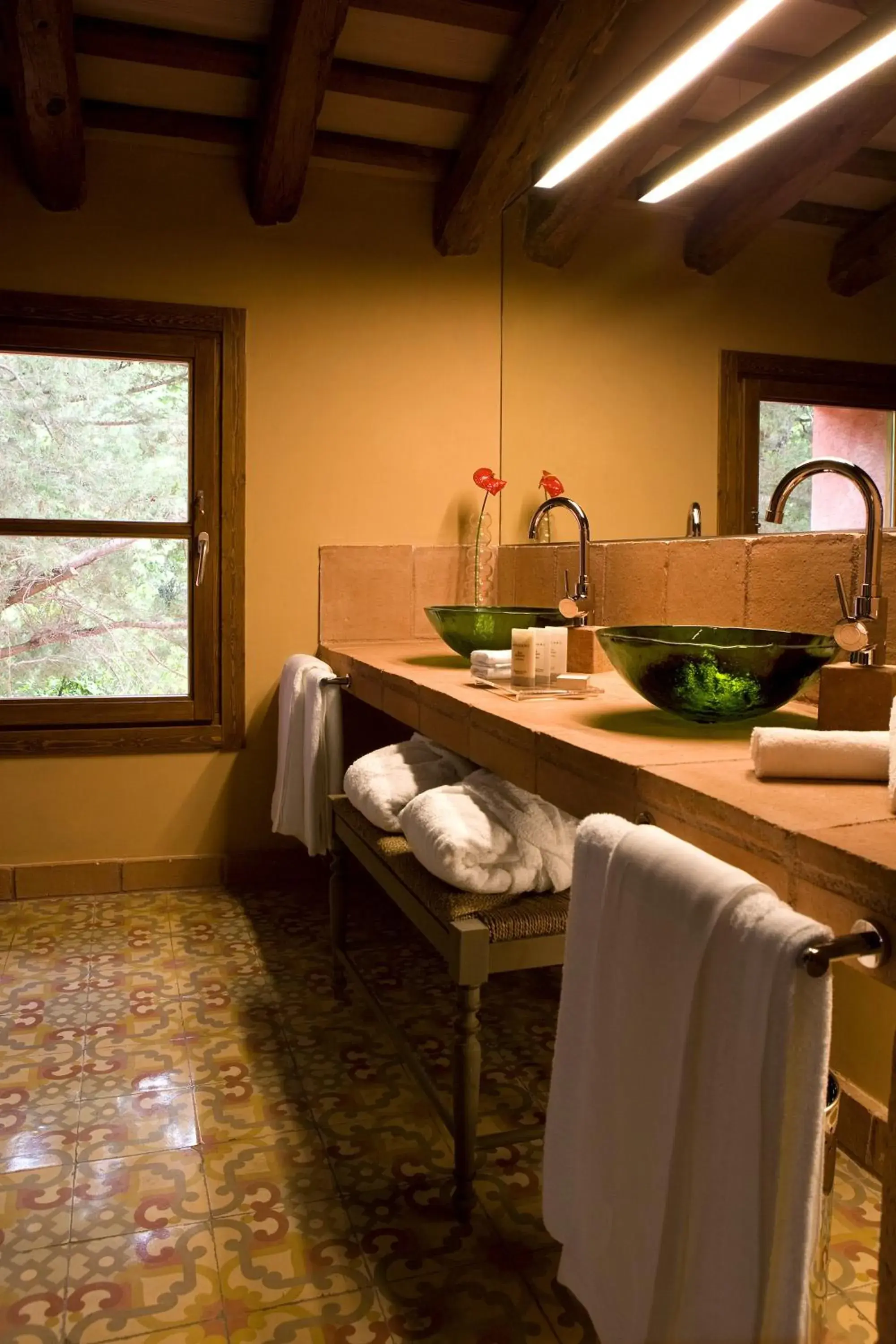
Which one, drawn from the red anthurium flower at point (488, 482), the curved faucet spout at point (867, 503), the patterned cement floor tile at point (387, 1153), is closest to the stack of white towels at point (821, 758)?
the curved faucet spout at point (867, 503)

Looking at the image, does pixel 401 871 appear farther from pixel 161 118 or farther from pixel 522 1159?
pixel 161 118

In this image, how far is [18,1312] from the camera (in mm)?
1457

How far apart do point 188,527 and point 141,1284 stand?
2.14 metres

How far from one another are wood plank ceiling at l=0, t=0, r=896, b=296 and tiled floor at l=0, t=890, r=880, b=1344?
1.66 metres

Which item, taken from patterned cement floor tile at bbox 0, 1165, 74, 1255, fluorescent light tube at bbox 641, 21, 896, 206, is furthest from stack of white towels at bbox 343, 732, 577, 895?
fluorescent light tube at bbox 641, 21, 896, 206

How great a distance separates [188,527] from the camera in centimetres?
316

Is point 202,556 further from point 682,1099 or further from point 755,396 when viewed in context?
point 682,1099

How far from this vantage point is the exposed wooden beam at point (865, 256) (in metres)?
1.69

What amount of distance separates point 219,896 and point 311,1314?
186 cm

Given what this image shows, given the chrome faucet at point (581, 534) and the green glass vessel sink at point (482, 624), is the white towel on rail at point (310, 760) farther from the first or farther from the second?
the chrome faucet at point (581, 534)

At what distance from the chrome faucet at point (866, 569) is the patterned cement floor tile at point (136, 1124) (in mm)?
1428

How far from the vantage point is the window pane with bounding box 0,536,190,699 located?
3086 mm

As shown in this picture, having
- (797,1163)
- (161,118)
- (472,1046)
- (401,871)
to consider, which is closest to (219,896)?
(401,871)

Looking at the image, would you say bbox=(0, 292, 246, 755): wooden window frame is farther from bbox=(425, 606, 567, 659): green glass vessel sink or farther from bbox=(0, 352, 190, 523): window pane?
bbox=(425, 606, 567, 659): green glass vessel sink
